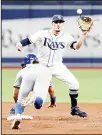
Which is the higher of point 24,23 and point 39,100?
point 24,23

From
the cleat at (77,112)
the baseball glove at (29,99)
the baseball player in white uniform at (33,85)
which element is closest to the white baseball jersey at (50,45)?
the cleat at (77,112)

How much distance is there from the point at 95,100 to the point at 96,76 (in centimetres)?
470

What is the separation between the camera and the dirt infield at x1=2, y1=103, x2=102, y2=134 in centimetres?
711

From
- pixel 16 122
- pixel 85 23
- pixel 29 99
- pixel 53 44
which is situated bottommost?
pixel 16 122

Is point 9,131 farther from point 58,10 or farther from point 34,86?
point 58,10

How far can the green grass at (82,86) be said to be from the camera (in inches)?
426

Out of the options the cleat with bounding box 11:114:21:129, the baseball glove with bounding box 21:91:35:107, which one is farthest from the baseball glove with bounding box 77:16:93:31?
the cleat with bounding box 11:114:21:129

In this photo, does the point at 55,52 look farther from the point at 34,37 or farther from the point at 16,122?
the point at 16,122

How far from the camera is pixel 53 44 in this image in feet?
27.0

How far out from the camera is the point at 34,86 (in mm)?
7191

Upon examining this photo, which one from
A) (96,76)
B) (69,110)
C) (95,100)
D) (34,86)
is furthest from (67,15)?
(34,86)

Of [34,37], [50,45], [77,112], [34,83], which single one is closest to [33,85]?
[34,83]

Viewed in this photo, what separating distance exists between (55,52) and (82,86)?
181 inches

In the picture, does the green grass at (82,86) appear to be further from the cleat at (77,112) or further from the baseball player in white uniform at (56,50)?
the baseball player in white uniform at (56,50)
